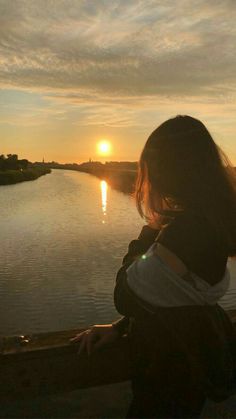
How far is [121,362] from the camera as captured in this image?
2.51 m

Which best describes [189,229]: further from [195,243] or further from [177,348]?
[177,348]

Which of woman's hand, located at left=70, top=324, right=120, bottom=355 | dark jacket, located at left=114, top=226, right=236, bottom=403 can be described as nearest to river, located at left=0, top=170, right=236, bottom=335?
woman's hand, located at left=70, top=324, right=120, bottom=355

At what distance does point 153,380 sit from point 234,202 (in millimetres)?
865

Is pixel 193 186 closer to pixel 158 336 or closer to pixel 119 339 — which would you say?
pixel 158 336

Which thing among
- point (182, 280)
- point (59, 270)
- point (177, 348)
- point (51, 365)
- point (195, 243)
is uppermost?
point (195, 243)

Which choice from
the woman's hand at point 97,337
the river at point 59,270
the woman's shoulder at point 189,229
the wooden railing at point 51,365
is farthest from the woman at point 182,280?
the river at point 59,270

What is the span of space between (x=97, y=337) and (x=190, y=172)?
1.05m

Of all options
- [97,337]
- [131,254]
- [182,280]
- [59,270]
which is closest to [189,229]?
[182,280]

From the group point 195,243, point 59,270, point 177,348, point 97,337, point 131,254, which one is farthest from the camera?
point 59,270

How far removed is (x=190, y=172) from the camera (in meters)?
1.97

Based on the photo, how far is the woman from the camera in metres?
1.83

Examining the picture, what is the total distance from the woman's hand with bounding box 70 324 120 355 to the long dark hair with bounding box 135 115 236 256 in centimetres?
72

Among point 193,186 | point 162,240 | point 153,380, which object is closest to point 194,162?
point 193,186

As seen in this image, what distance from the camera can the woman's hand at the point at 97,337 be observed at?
7.67 ft
